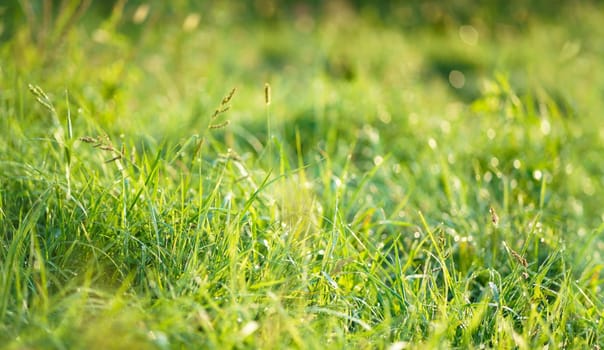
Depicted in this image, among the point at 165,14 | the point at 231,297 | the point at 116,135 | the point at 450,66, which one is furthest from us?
the point at 450,66

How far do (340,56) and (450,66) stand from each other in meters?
0.93

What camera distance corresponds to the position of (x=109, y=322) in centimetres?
138

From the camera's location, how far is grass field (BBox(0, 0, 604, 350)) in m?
1.55

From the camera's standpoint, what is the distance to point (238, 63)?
4699 mm

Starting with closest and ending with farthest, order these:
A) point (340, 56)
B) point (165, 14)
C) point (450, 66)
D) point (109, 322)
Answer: point (109, 322) → point (165, 14) → point (340, 56) → point (450, 66)

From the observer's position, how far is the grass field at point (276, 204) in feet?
5.09

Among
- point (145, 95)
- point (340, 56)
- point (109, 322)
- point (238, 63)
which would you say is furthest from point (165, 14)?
point (109, 322)

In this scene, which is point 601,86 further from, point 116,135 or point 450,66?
point 116,135

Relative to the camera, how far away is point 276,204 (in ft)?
6.82

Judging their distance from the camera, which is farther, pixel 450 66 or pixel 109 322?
pixel 450 66

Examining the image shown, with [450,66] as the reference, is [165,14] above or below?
above

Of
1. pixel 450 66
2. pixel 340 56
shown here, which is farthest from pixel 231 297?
pixel 450 66

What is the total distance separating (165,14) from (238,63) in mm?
884

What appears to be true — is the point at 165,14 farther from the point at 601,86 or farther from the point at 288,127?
the point at 601,86
